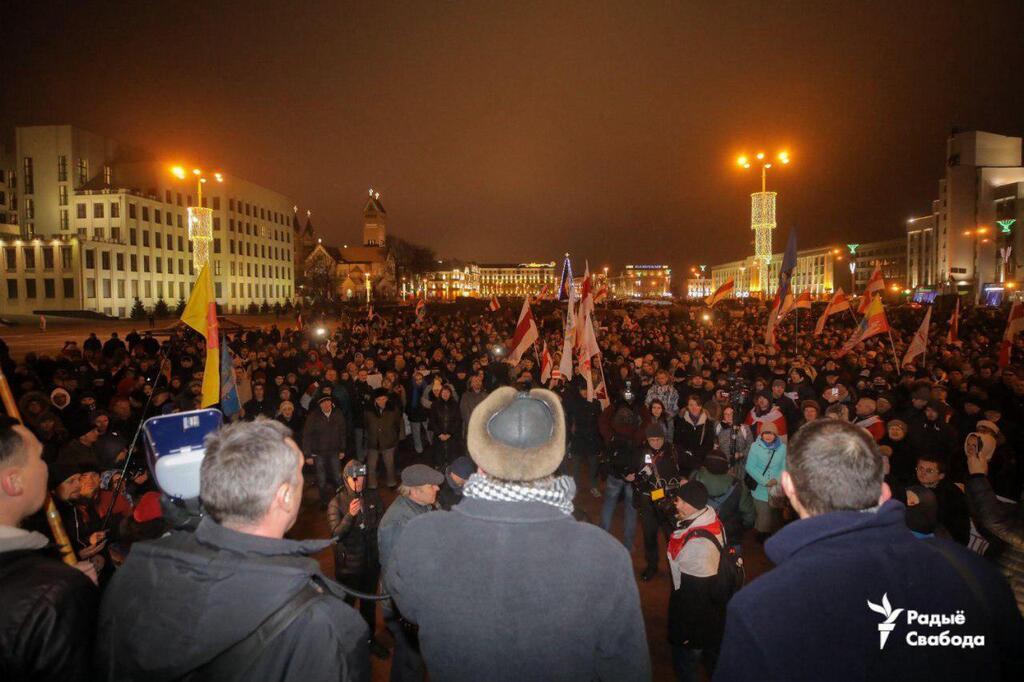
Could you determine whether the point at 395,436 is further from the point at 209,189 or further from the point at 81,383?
the point at 209,189

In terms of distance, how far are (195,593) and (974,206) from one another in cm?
10504

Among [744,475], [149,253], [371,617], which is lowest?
[371,617]

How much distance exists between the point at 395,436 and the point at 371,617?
421cm

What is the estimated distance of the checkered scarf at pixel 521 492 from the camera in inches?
75.2

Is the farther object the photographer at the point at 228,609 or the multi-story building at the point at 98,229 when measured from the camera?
the multi-story building at the point at 98,229

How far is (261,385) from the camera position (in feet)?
31.7

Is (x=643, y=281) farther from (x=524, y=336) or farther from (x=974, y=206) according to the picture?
(x=524, y=336)

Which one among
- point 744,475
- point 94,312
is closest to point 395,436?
point 744,475

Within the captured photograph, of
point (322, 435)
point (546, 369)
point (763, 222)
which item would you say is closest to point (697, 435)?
point (546, 369)

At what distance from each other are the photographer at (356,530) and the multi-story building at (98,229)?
58.4 metres

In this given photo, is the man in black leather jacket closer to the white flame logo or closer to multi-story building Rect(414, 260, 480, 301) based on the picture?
the white flame logo

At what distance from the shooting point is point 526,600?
5.81ft

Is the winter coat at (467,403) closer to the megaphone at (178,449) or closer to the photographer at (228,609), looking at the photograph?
the megaphone at (178,449)

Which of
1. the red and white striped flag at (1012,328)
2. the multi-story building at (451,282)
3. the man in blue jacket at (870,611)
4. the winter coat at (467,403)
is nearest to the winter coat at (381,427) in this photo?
the winter coat at (467,403)
